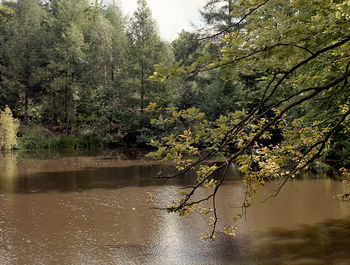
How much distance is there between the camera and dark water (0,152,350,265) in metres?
5.62

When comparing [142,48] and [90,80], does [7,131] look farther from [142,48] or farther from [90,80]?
[142,48]

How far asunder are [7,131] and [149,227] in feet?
54.0

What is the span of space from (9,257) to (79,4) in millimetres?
26983

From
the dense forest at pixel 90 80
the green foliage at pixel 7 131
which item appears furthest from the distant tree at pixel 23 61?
the green foliage at pixel 7 131

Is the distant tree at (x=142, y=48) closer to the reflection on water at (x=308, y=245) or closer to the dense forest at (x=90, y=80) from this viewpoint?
the dense forest at (x=90, y=80)

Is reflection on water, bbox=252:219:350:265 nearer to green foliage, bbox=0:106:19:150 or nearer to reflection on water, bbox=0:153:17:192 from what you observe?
reflection on water, bbox=0:153:17:192

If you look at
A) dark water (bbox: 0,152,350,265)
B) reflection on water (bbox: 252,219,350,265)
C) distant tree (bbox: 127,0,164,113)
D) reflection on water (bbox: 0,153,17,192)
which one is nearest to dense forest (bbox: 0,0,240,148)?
distant tree (bbox: 127,0,164,113)

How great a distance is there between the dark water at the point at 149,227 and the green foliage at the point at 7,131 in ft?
31.0

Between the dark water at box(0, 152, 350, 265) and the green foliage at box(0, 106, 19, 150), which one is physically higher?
the green foliage at box(0, 106, 19, 150)

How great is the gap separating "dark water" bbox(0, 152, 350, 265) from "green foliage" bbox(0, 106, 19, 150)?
31.0ft

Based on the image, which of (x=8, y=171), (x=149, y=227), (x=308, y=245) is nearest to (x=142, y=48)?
(x=8, y=171)

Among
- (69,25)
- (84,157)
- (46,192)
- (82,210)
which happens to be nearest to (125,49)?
(69,25)

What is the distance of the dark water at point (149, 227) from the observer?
5617 millimetres

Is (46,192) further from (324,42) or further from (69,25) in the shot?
(69,25)
